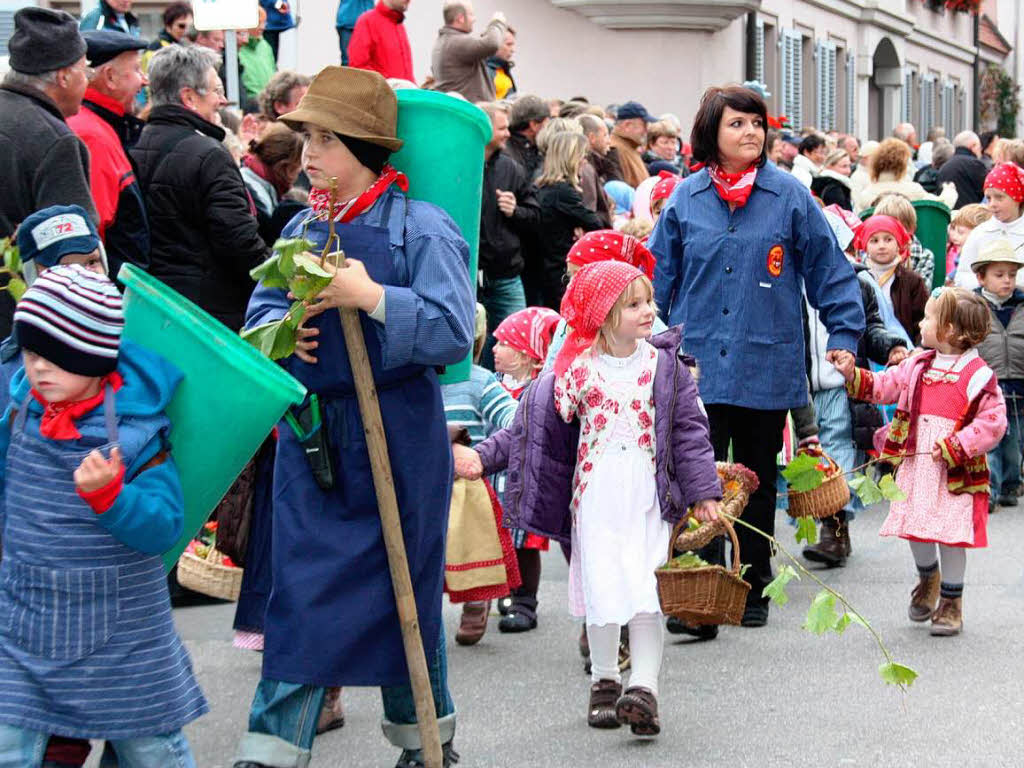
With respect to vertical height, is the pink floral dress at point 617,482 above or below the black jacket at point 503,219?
below

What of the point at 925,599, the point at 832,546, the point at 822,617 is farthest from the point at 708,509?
the point at 832,546

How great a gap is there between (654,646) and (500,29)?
359 inches

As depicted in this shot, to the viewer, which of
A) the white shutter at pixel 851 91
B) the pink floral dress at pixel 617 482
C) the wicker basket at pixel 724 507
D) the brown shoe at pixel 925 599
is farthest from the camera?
the white shutter at pixel 851 91

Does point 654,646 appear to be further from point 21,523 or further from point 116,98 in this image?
point 116,98

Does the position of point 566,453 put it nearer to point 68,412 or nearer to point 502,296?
point 68,412

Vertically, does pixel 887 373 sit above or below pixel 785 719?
above

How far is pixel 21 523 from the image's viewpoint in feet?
13.9

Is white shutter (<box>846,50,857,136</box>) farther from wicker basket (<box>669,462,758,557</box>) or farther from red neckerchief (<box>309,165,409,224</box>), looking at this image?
red neckerchief (<box>309,165,409,224</box>)

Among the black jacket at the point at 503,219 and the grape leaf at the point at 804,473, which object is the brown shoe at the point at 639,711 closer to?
the grape leaf at the point at 804,473

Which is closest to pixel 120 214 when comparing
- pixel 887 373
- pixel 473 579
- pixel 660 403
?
pixel 473 579

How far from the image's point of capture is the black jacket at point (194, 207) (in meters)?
8.02

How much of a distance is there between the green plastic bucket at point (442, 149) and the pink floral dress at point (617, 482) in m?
1.09

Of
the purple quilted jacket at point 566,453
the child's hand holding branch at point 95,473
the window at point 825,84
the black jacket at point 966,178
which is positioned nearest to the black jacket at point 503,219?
the purple quilted jacket at point 566,453

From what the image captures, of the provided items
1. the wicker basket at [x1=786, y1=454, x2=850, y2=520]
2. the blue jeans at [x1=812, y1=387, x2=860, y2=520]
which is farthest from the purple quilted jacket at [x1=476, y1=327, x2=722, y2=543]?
the blue jeans at [x1=812, y1=387, x2=860, y2=520]
